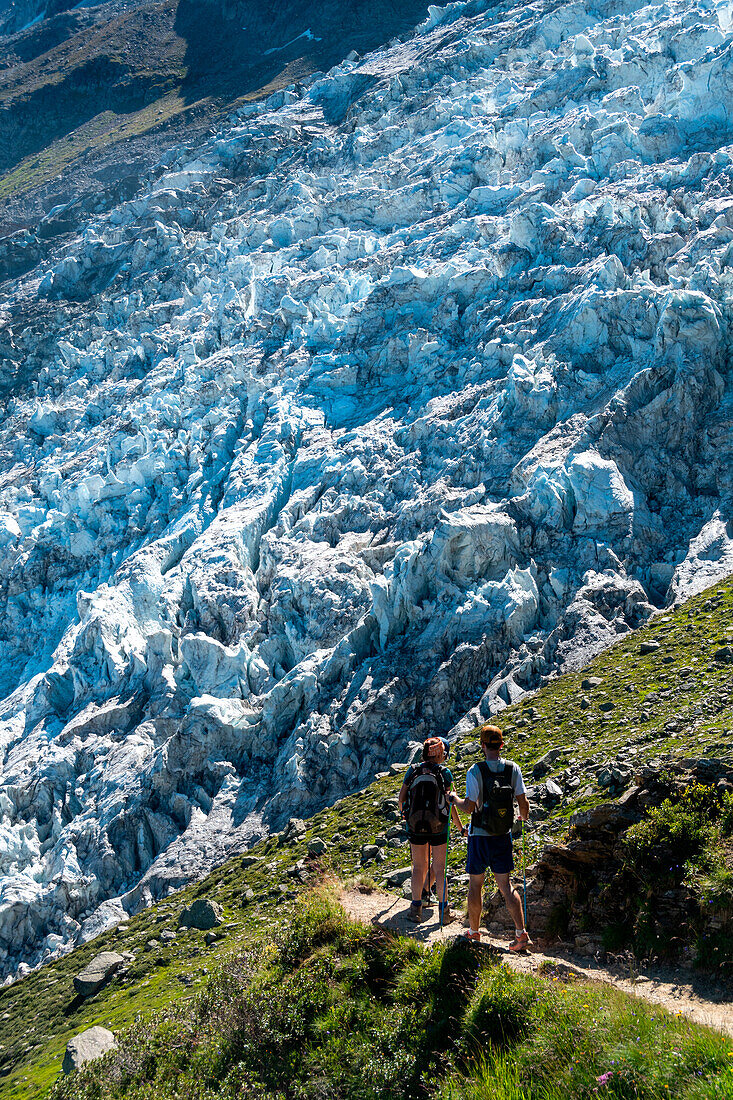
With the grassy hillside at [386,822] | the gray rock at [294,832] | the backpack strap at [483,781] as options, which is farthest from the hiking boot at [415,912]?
the gray rock at [294,832]

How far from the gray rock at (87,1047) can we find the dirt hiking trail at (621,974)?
7.00 meters

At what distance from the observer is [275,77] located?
112375 millimetres

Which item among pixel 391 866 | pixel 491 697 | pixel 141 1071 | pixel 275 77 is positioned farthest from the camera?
pixel 275 77

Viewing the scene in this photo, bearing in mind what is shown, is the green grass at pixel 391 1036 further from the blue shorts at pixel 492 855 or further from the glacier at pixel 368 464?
the glacier at pixel 368 464

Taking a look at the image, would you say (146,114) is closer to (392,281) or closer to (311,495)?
(392,281)

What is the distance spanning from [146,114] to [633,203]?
112 meters

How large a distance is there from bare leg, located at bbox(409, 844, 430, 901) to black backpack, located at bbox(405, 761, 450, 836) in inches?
9.0

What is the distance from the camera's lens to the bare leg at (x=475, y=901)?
877cm

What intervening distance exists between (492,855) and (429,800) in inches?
48.1

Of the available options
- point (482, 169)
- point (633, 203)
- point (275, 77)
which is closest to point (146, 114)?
point (275, 77)

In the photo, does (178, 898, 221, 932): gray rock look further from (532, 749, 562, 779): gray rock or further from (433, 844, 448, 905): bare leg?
(433, 844, 448, 905): bare leg

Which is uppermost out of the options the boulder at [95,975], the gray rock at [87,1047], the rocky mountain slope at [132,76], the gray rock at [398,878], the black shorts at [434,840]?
the rocky mountain slope at [132,76]

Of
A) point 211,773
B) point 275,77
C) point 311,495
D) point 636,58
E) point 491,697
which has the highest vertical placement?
point 275,77

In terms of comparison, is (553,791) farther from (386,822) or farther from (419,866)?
(386,822)
